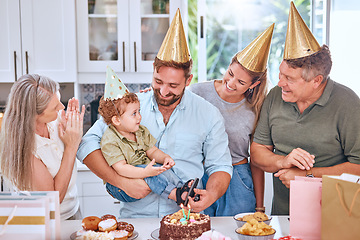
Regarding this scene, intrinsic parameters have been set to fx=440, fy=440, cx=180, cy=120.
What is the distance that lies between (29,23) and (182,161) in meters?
1.84

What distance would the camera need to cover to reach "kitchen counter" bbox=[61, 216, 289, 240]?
1.53m

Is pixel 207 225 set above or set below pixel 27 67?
below

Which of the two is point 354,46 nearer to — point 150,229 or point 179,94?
point 179,94

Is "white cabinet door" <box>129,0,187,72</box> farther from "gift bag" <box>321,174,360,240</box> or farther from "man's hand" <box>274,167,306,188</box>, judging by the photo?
"gift bag" <box>321,174,360,240</box>

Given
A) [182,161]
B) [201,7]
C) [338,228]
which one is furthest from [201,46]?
[338,228]

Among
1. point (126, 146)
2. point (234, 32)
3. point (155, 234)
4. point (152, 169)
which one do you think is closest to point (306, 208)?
point (155, 234)

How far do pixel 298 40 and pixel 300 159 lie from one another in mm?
492

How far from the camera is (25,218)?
1.08m

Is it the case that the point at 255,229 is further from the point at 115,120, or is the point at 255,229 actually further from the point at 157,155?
the point at 115,120

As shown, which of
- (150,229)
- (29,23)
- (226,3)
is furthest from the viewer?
(226,3)

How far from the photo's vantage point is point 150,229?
5.19ft

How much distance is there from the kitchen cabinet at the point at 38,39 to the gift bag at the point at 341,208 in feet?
7.71

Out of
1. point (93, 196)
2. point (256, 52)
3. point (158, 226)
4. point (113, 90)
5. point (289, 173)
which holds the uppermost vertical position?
point (256, 52)

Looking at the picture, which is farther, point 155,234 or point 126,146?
point 126,146
